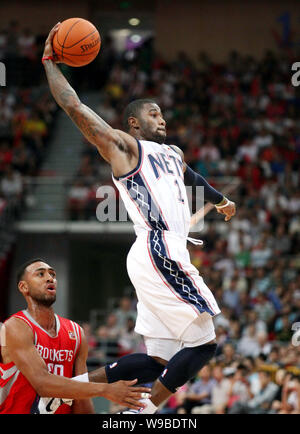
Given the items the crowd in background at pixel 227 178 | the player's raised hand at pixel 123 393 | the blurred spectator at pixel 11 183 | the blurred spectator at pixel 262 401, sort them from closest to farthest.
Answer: the player's raised hand at pixel 123 393, the blurred spectator at pixel 262 401, the crowd in background at pixel 227 178, the blurred spectator at pixel 11 183

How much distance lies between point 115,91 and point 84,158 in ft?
13.0

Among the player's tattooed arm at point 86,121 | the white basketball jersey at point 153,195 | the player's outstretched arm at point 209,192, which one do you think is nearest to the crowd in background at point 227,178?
the player's outstretched arm at point 209,192

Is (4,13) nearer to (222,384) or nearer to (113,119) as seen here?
(113,119)

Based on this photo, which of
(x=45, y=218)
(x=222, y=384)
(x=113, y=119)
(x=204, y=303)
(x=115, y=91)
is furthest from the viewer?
(x=115, y=91)

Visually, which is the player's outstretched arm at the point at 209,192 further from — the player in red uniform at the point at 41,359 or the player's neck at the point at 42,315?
the player's neck at the point at 42,315

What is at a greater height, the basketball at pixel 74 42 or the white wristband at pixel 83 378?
the basketball at pixel 74 42

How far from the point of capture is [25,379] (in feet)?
17.2

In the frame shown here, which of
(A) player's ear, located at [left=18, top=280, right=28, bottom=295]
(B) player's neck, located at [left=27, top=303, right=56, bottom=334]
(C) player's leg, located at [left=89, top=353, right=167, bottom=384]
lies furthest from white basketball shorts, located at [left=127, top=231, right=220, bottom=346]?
(A) player's ear, located at [left=18, top=280, right=28, bottom=295]

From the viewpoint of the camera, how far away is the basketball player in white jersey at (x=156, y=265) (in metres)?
5.02

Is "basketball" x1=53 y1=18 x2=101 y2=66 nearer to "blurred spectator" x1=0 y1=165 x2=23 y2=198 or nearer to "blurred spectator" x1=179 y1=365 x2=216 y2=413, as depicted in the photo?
"blurred spectator" x1=179 y1=365 x2=216 y2=413

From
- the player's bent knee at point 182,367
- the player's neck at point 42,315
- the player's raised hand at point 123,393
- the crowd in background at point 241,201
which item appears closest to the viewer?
the player's raised hand at point 123,393

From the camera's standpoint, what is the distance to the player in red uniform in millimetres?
4867

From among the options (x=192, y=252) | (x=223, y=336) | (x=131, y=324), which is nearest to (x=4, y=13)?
(x=192, y=252)

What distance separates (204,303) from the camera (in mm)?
5047
